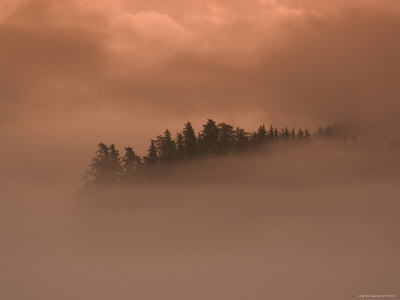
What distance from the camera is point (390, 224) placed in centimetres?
14188

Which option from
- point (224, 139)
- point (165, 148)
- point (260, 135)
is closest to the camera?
point (165, 148)

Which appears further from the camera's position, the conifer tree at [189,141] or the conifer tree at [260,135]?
the conifer tree at [260,135]

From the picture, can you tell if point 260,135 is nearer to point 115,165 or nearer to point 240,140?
point 240,140

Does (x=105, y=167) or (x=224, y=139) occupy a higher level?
(x=224, y=139)

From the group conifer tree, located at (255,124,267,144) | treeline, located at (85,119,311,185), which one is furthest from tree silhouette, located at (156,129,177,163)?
conifer tree, located at (255,124,267,144)

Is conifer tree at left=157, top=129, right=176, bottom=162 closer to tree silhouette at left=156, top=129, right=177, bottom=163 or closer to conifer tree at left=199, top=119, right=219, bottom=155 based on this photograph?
tree silhouette at left=156, top=129, right=177, bottom=163

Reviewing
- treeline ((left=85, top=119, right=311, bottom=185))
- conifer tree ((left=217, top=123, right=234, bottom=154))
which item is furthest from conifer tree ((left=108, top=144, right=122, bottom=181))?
conifer tree ((left=217, top=123, right=234, bottom=154))

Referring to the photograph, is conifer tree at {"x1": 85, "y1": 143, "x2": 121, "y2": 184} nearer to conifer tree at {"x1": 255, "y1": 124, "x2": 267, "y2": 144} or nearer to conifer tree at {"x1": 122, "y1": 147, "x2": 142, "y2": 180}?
conifer tree at {"x1": 122, "y1": 147, "x2": 142, "y2": 180}

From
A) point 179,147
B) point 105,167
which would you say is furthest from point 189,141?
point 105,167

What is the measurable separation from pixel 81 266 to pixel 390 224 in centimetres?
4284

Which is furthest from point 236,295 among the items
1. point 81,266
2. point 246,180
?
point 246,180

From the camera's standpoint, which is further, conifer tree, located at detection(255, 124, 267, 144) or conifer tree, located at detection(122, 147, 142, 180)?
conifer tree, located at detection(255, 124, 267, 144)

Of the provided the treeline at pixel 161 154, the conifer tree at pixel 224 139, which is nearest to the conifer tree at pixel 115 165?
the treeline at pixel 161 154

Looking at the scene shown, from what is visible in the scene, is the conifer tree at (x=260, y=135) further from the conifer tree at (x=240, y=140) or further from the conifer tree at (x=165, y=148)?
the conifer tree at (x=165, y=148)
